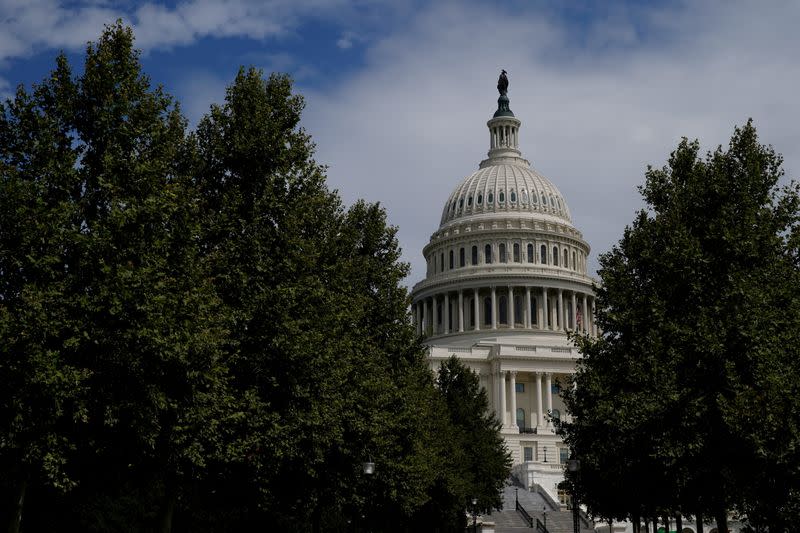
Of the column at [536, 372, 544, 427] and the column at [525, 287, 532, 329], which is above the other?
the column at [525, 287, 532, 329]

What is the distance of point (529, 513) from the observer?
267ft

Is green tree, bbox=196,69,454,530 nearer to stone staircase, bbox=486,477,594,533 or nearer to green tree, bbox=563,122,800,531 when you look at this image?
green tree, bbox=563,122,800,531

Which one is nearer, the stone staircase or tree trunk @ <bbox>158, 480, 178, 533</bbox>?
tree trunk @ <bbox>158, 480, 178, 533</bbox>

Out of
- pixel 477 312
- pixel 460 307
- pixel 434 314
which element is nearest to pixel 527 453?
pixel 477 312

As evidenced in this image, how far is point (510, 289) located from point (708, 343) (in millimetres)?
110193

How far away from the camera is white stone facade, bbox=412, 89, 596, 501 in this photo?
12488cm

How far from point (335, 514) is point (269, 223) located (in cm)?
1911

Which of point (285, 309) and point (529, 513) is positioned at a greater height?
point (529, 513)

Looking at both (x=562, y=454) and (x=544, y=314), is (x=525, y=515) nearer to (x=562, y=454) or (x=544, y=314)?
(x=562, y=454)

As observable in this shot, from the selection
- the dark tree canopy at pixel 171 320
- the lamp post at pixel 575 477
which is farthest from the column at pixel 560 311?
the dark tree canopy at pixel 171 320

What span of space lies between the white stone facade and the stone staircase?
27644mm

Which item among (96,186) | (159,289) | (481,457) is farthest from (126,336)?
(481,457)

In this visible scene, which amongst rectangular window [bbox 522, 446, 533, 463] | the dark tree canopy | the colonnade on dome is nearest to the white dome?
the colonnade on dome

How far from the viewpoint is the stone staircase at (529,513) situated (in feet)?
245
